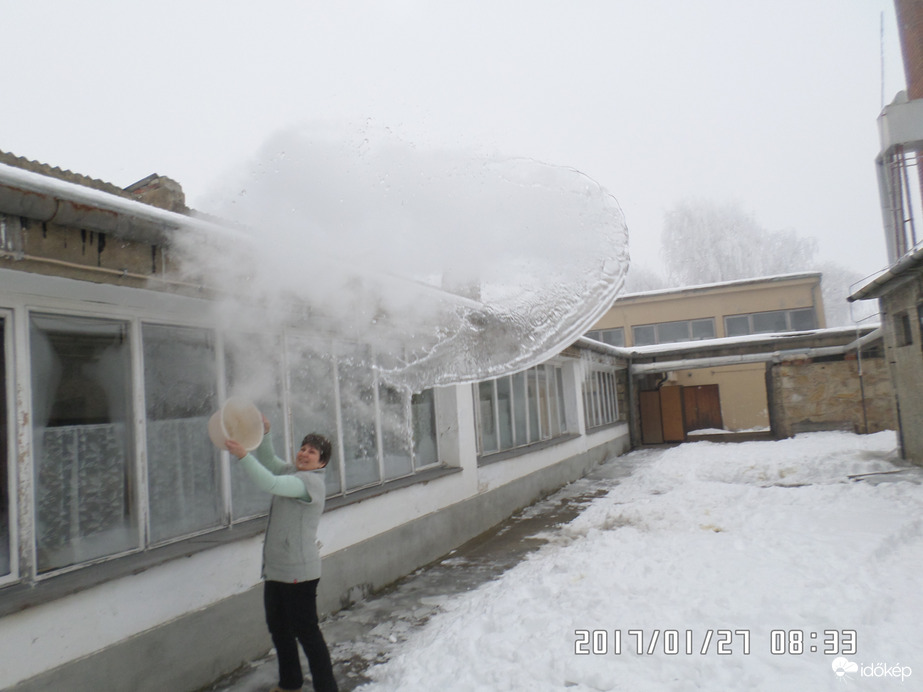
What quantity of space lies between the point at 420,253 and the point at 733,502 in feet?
22.8

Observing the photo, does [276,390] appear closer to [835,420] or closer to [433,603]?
[433,603]

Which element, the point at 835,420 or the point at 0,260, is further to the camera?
the point at 835,420

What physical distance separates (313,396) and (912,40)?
1959 cm

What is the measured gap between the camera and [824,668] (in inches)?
140

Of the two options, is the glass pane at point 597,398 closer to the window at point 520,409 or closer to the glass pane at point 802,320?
the window at point 520,409

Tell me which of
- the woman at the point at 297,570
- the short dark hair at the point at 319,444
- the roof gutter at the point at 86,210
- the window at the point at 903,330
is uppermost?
the roof gutter at the point at 86,210

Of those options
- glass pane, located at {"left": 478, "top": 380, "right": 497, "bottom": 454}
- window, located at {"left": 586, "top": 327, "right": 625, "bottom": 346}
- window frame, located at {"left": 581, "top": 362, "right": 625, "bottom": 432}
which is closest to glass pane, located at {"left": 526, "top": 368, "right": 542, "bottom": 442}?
glass pane, located at {"left": 478, "top": 380, "right": 497, "bottom": 454}

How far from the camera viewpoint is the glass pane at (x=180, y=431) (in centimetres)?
399

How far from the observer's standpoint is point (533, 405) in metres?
11.4

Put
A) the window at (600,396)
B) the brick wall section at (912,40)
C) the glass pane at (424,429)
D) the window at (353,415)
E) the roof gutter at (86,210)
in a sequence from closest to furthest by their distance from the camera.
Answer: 1. the roof gutter at (86,210)
2. the window at (353,415)
3. the glass pane at (424,429)
4. the window at (600,396)
5. the brick wall section at (912,40)

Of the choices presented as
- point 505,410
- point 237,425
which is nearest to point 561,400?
point 505,410

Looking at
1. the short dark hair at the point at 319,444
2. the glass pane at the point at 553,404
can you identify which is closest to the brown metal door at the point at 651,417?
the glass pane at the point at 553,404

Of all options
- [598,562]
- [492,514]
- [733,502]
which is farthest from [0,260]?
[733,502]

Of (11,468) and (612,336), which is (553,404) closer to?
(11,468)
